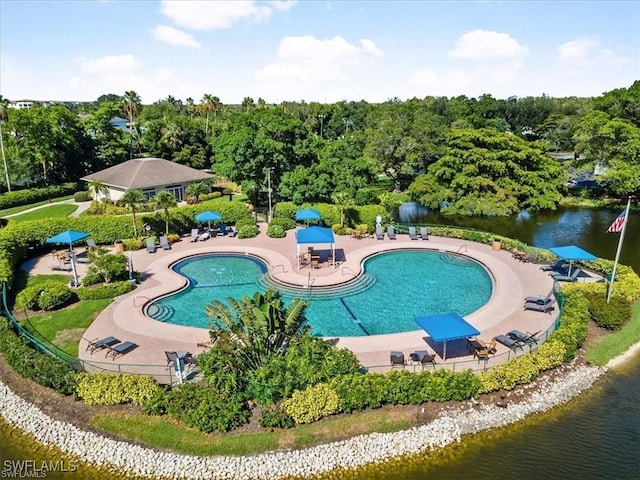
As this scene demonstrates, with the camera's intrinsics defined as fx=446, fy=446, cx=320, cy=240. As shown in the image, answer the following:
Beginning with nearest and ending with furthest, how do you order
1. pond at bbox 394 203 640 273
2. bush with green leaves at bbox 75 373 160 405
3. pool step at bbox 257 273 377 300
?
bush with green leaves at bbox 75 373 160 405 → pool step at bbox 257 273 377 300 → pond at bbox 394 203 640 273

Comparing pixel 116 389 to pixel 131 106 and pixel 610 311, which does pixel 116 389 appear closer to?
pixel 610 311

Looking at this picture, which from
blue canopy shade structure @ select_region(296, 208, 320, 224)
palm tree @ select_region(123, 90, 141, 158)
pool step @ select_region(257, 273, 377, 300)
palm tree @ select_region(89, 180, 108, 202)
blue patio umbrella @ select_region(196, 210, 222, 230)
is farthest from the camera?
palm tree @ select_region(123, 90, 141, 158)

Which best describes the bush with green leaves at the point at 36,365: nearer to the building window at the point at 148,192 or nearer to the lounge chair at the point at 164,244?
the lounge chair at the point at 164,244

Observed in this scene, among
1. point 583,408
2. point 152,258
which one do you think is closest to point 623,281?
point 583,408

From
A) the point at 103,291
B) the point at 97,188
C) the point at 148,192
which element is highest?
the point at 97,188

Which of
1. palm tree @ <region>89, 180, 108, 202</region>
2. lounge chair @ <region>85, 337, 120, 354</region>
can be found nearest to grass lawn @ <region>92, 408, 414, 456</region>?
lounge chair @ <region>85, 337, 120, 354</region>

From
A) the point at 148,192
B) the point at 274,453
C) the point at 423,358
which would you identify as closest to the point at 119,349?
the point at 274,453

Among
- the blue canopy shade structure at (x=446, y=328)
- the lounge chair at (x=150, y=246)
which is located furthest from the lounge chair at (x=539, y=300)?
the lounge chair at (x=150, y=246)

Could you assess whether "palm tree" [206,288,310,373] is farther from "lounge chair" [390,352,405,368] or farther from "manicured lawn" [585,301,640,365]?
"manicured lawn" [585,301,640,365]
